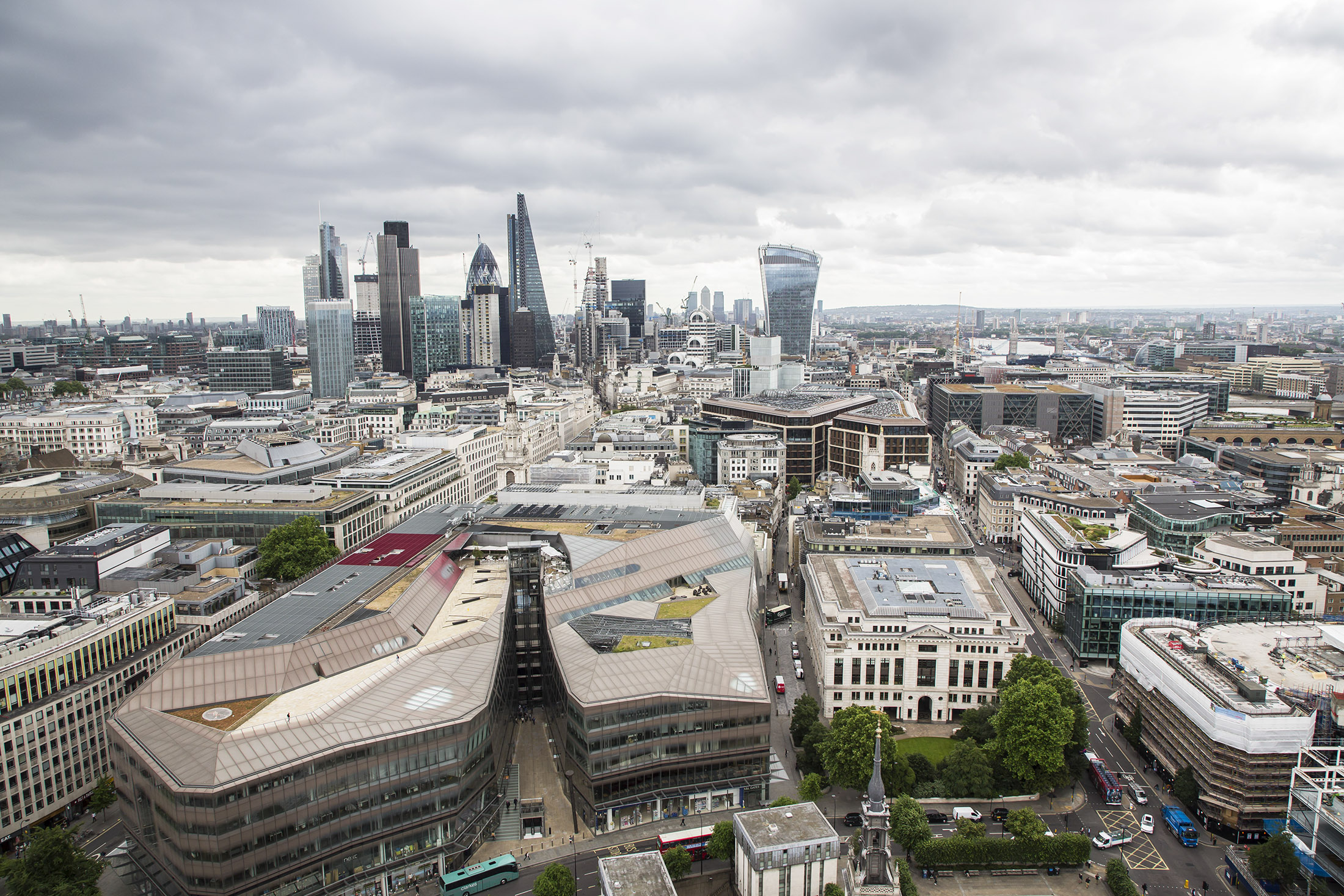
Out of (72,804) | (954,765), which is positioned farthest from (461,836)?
(954,765)

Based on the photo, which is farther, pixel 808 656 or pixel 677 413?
pixel 677 413

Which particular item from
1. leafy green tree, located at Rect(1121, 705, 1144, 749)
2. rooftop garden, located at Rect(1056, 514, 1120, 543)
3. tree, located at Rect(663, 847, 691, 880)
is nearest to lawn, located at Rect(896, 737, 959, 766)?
leafy green tree, located at Rect(1121, 705, 1144, 749)

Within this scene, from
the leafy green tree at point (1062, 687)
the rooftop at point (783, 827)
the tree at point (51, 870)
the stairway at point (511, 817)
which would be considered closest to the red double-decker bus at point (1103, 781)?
the leafy green tree at point (1062, 687)

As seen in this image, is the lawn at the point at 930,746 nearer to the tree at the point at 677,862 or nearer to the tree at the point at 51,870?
the tree at the point at 677,862

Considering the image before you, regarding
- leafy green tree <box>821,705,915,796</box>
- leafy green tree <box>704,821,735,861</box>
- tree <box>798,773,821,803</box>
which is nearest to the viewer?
leafy green tree <box>704,821,735,861</box>

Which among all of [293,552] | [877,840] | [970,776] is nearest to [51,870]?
[877,840]

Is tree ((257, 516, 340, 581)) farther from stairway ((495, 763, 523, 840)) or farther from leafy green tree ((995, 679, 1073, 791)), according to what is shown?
leafy green tree ((995, 679, 1073, 791))

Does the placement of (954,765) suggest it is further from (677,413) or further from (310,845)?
(677,413)
